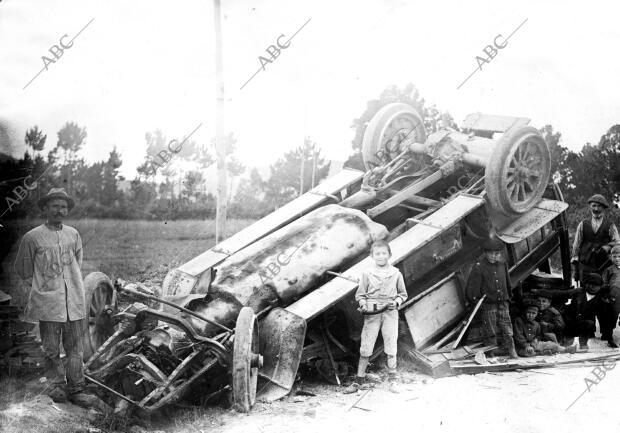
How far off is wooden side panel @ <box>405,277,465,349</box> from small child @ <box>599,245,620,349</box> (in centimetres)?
193

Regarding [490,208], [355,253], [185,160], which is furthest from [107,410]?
[185,160]

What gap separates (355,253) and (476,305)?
153 cm

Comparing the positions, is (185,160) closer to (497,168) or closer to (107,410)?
(497,168)

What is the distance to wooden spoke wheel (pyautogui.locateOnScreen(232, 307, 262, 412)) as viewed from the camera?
4578 mm

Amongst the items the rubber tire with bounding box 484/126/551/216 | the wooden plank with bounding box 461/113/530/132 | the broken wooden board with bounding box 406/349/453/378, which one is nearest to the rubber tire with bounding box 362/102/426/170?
the wooden plank with bounding box 461/113/530/132

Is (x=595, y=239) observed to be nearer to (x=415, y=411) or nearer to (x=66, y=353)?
(x=415, y=411)

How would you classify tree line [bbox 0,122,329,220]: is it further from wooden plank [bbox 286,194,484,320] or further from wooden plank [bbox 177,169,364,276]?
wooden plank [bbox 286,194,484,320]

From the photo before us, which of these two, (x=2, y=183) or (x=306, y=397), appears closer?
(x=2, y=183)

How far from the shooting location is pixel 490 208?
720cm

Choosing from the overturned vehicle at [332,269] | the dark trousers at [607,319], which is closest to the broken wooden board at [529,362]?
the overturned vehicle at [332,269]

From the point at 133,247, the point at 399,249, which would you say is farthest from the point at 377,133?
the point at 133,247

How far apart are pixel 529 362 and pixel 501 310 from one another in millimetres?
630

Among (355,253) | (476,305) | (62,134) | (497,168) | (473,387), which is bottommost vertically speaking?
(473,387)

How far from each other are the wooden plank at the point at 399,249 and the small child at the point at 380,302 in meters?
0.18
